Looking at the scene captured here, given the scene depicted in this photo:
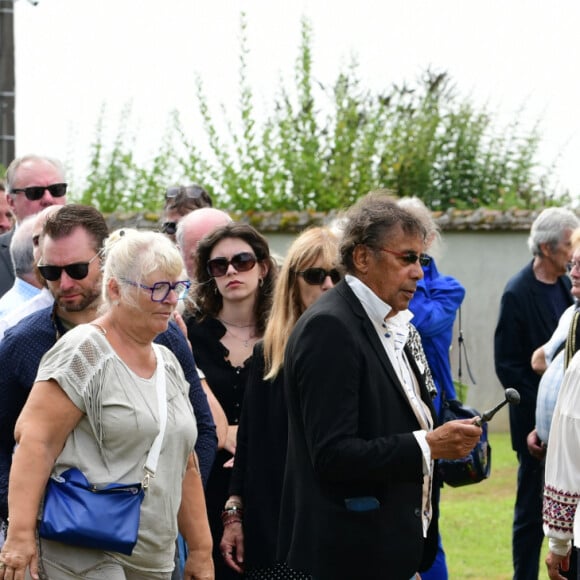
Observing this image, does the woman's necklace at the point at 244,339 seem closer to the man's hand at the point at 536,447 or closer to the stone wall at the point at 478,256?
the man's hand at the point at 536,447

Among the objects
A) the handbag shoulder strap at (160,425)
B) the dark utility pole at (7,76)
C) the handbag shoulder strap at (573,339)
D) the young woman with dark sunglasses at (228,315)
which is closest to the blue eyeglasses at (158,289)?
the handbag shoulder strap at (160,425)

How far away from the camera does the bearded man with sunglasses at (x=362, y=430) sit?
4.10 metres

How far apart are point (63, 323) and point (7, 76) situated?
9013 millimetres

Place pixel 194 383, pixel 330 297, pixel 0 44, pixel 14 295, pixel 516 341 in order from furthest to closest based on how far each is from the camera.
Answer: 1. pixel 0 44
2. pixel 516 341
3. pixel 14 295
4. pixel 194 383
5. pixel 330 297

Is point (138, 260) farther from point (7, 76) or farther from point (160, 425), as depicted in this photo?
point (7, 76)

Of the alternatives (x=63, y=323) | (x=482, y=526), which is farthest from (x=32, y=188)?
(x=482, y=526)

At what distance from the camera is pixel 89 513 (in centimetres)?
401

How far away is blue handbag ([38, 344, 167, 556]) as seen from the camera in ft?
13.1

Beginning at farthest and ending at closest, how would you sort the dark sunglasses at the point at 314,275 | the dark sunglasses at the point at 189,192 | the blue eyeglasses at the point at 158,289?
the dark sunglasses at the point at 189,192 < the dark sunglasses at the point at 314,275 < the blue eyeglasses at the point at 158,289

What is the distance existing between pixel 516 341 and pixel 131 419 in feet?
14.1

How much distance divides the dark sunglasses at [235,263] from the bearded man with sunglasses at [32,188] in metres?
1.53

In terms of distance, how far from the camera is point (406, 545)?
419cm

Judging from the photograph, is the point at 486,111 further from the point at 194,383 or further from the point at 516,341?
the point at 194,383

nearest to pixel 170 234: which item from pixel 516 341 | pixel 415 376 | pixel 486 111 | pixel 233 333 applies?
pixel 233 333
